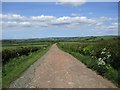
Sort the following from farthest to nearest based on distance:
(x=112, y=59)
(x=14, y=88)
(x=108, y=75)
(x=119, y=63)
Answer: (x=112, y=59), (x=119, y=63), (x=108, y=75), (x=14, y=88)

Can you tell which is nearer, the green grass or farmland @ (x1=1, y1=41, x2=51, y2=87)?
the green grass

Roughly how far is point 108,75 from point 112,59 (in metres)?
2.88

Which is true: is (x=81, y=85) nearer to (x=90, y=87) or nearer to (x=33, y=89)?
(x=90, y=87)

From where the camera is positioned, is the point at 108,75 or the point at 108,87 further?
the point at 108,75

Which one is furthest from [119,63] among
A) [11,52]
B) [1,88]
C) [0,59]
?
[11,52]

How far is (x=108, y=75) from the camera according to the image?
1522 centimetres

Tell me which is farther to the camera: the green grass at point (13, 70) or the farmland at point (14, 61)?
the farmland at point (14, 61)

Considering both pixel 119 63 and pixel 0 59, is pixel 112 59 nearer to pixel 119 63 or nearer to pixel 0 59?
pixel 119 63

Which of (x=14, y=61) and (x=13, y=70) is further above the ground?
(x=13, y=70)

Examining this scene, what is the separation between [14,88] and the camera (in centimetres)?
1365

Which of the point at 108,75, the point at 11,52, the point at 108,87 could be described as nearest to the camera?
the point at 108,87

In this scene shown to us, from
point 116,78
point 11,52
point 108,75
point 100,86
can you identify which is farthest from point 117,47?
point 11,52

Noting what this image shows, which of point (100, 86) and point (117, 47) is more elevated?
point (117, 47)

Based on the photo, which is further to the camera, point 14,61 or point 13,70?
point 14,61
